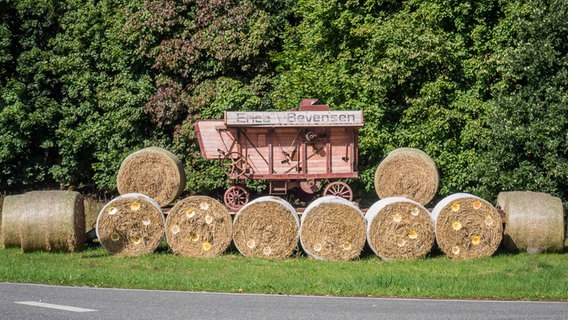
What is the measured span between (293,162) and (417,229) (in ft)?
18.0

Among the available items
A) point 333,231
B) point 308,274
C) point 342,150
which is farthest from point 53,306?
point 342,150

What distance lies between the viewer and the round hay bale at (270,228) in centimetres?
1944

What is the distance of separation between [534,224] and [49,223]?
10.8 m

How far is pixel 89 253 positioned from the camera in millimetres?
20281

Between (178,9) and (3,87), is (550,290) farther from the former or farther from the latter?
(3,87)

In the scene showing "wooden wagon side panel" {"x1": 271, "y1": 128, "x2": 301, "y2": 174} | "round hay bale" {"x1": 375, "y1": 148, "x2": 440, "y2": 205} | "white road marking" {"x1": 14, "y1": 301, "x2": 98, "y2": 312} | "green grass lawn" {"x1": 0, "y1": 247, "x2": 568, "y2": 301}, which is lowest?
"green grass lawn" {"x1": 0, "y1": 247, "x2": 568, "y2": 301}

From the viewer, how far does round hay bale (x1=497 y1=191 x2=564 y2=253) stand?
19641 millimetres

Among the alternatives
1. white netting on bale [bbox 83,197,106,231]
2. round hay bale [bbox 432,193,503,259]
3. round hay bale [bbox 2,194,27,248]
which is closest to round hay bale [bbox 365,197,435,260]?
round hay bale [bbox 432,193,503,259]

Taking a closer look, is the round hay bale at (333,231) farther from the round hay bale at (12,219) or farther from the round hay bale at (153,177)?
the round hay bale at (12,219)

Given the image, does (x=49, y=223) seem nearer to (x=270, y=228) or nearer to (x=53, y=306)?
(x=270, y=228)

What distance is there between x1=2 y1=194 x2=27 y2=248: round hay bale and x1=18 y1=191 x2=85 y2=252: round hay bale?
5.0 inches

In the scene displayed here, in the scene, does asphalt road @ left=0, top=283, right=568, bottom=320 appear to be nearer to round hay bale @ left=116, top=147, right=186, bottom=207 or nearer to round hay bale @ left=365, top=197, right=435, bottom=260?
round hay bale @ left=365, top=197, right=435, bottom=260

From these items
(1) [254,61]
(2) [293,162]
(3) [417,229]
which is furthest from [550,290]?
(1) [254,61]

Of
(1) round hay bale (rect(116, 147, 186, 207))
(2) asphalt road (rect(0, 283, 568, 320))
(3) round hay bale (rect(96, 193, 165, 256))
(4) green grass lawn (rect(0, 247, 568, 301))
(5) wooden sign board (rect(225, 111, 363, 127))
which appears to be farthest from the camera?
(1) round hay bale (rect(116, 147, 186, 207))
